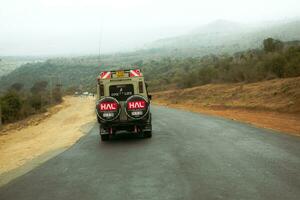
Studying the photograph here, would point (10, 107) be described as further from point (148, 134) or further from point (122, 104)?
point (122, 104)

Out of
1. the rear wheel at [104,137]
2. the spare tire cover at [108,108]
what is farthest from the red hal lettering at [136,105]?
the rear wheel at [104,137]

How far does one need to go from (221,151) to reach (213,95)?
37329 mm

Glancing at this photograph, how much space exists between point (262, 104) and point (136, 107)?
64.8ft

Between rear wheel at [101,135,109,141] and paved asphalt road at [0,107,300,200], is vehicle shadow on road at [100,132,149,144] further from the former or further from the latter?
paved asphalt road at [0,107,300,200]

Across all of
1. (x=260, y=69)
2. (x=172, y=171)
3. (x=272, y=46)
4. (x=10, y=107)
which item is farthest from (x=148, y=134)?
(x=10, y=107)

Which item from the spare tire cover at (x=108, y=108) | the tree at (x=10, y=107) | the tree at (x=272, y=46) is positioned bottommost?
the tree at (x=10, y=107)

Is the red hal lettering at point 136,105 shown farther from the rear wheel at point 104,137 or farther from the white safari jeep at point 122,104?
the rear wheel at point 104,137

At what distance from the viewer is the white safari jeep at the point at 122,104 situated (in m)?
17.3

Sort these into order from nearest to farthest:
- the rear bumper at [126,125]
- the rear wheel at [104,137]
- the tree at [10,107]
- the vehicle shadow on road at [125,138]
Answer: the rear bumper at [126,125]
the vehicle shadow on road at [125,138]
the rear wheel at [104,137]
the tree at [10,107]

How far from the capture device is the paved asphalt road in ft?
29.6

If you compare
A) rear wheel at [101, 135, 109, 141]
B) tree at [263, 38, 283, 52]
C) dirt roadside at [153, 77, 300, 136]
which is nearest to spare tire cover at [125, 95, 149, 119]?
rear wheel at [101, 135, 109, 141]

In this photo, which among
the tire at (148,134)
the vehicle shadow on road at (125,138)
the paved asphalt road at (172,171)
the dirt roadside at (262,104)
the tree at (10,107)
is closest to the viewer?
the paved asphalt road at (172,171)

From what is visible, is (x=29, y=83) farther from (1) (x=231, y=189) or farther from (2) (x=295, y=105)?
(1) (x=231, y=189)

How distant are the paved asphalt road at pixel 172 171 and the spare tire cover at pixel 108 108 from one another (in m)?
1.02
